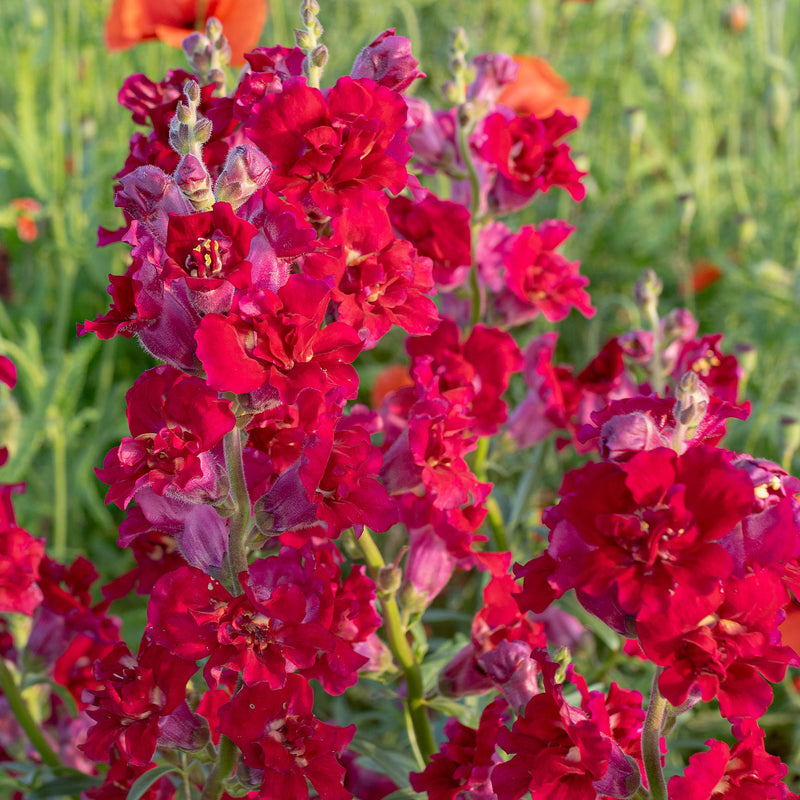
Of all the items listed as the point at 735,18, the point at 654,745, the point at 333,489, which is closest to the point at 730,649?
the point at 654,745

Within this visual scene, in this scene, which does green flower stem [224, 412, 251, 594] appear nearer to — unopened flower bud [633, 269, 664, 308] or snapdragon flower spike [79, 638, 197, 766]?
snapdragon flower spike [79, 638, 197, 766]

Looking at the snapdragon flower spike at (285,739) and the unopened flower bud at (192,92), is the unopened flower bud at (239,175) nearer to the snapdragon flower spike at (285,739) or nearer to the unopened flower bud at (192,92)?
the unopened flower bud at (192,92)

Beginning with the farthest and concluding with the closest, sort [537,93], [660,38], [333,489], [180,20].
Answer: [660,38] → [537,93] → [180,20] → [333,489]

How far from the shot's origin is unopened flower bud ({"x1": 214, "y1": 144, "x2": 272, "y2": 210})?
1016 mm

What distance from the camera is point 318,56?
44.6 inches

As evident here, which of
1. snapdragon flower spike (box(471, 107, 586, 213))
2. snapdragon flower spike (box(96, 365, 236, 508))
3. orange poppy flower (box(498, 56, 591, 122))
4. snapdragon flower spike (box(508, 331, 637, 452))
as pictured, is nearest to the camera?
snapdragon flower spike (box(96, 365, 236, 508))

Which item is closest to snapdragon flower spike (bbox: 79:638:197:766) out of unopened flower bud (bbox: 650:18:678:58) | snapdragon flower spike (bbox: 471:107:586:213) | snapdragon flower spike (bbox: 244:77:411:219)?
snapdragon flower spike (bbox: 244:77:411:219)

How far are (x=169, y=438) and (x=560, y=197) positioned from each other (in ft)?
8.77

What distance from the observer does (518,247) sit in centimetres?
157

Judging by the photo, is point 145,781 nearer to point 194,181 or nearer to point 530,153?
point 194,181

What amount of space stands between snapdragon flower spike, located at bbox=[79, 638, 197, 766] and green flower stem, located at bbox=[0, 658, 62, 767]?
0.32 meters

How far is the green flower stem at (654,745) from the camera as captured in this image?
39.7 inches

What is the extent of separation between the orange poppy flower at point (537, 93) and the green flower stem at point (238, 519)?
1.56 m

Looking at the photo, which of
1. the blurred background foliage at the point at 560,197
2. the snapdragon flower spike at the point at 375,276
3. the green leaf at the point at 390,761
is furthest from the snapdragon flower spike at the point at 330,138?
the blurred background foliage at the point at 560,197
